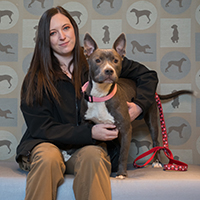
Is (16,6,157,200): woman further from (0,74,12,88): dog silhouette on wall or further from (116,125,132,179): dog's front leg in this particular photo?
(0,74,12,88): dog silhouette on wall

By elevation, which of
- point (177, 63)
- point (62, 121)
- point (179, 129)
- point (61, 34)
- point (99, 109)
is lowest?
point (179, 129)

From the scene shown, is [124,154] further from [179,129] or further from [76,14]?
[76,14]

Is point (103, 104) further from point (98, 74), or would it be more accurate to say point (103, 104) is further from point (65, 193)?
point (65, 193)

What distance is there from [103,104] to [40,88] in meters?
0.53

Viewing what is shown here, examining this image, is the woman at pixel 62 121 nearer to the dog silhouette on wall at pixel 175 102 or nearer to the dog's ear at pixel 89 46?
the dog's ear at pixel 89 46

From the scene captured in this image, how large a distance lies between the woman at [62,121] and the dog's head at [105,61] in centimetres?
32

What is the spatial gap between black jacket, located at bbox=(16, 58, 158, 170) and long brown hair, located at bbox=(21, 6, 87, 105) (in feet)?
0.19

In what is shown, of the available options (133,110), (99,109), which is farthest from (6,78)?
(133,110)

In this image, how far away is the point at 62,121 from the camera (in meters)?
2.09

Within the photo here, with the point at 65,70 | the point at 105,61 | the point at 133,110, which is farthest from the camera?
the point at 65,70

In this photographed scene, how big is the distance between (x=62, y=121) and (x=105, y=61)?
65 cm

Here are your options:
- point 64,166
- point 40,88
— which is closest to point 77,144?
point 64,166

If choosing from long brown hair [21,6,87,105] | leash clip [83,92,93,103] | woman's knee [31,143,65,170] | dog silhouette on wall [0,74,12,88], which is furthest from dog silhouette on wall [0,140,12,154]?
leash clip [83,92,93,103]

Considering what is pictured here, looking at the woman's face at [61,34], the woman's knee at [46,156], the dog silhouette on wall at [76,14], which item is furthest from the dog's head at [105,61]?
the dog silhouette on wall at [76,14]
